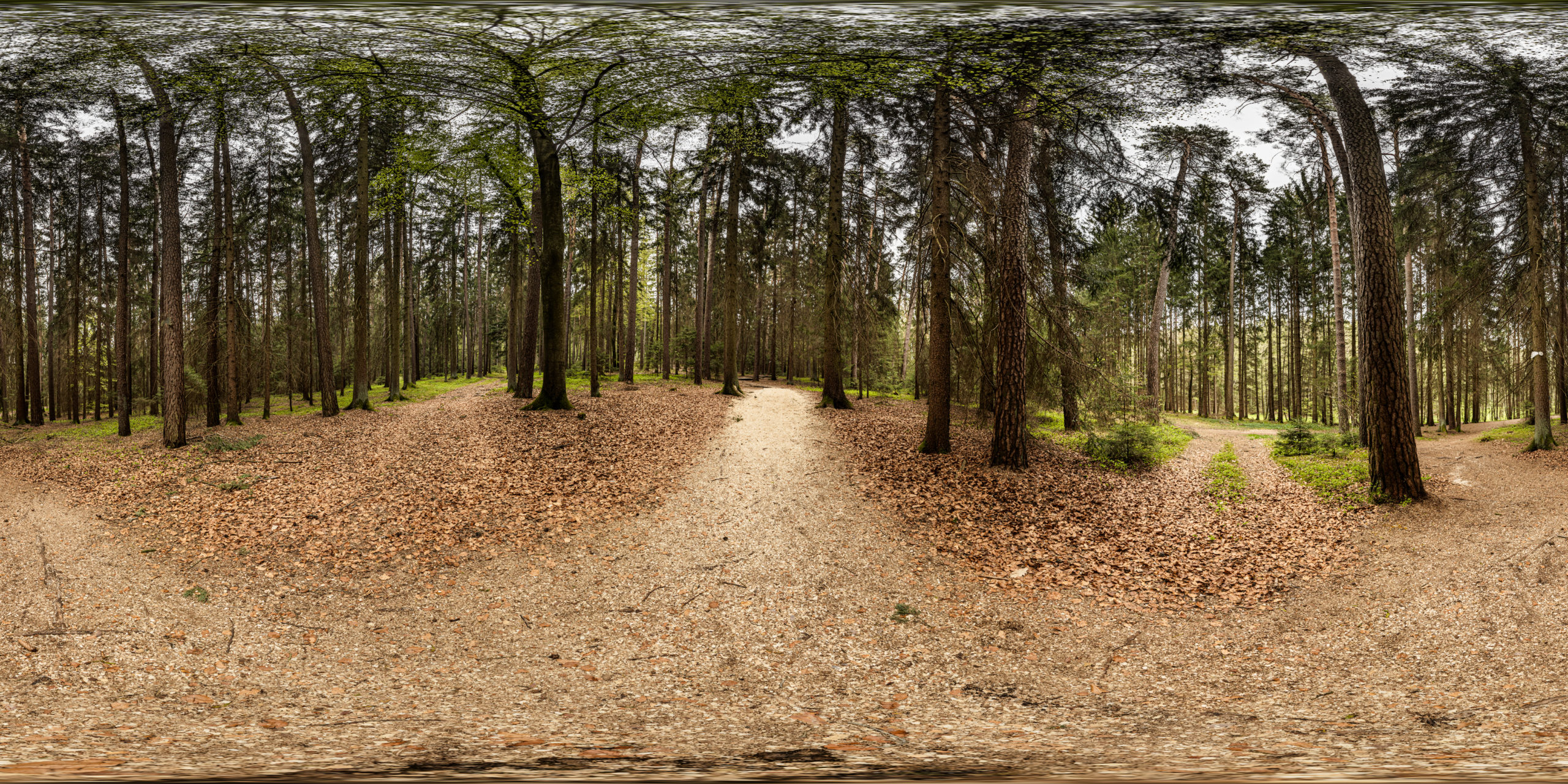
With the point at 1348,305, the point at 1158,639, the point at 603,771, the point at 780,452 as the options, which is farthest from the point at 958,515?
the point at 1348,305

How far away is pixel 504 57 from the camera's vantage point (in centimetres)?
370

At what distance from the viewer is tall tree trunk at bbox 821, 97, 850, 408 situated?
23.6ft

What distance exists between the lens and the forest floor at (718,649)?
7.91 ft

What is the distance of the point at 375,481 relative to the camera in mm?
8492

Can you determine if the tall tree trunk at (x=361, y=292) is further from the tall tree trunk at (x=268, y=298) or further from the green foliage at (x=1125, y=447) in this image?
the green foliage at (x=1125, y=447)

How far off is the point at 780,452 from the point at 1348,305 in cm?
1566

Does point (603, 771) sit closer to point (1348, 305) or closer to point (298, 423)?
point (298, 423)

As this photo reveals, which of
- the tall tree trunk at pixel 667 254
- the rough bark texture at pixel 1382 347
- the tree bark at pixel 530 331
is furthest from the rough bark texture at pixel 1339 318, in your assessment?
the tree bark at pixel 530 331

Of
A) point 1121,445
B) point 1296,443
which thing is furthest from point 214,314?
point 1296,443

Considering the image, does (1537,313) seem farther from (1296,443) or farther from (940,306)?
(940,306)

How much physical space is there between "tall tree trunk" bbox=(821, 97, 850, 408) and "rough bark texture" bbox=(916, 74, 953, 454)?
1.49 m

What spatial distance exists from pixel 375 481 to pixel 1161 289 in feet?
58.1

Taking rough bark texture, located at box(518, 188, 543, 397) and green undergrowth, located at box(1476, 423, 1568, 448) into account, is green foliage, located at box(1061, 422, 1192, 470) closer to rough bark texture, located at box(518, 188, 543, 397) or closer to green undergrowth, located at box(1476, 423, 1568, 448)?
green undergrowth, located at box(1476, 423, 1568, 448)

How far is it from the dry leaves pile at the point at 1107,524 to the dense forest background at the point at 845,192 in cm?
80
